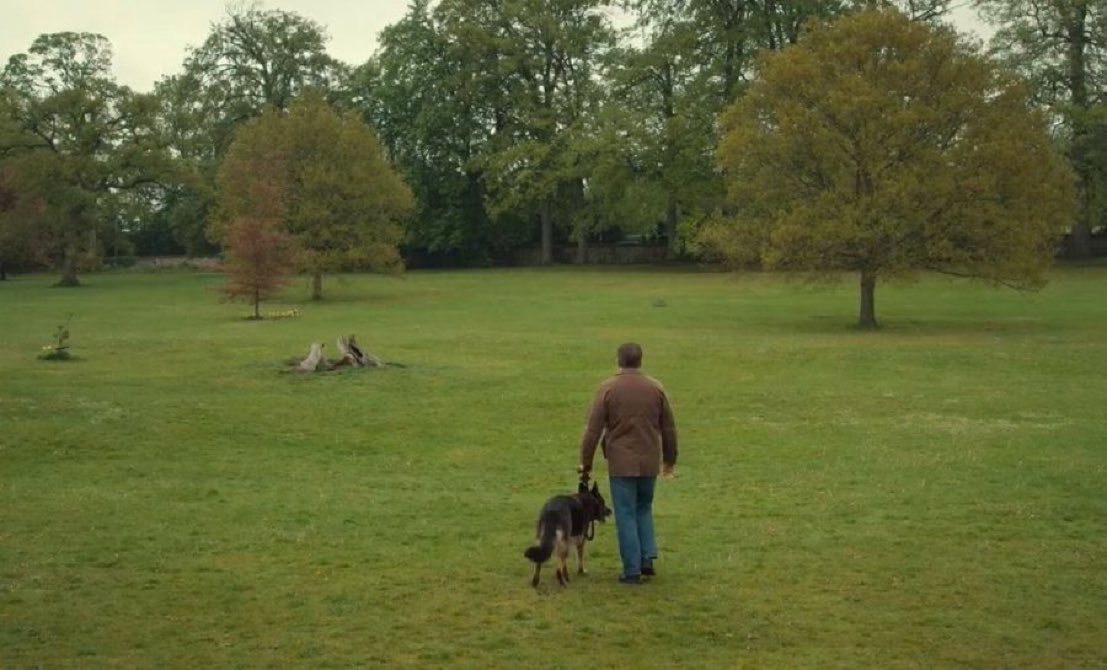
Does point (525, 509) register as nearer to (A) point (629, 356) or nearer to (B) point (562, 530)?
(B) point (562, 530)

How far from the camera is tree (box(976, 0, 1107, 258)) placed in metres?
65.0

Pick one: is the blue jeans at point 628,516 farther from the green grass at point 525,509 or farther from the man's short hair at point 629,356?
the man's short hair at point 629,356

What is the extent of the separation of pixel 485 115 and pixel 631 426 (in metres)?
78.4

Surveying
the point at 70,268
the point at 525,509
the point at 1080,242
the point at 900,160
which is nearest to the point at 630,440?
the point at 525,509

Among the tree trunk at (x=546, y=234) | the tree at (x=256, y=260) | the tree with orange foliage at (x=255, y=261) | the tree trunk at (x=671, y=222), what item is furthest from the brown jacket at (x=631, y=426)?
the tree trunk at (x=546, y=234)

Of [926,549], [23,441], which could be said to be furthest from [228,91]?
[926,549]

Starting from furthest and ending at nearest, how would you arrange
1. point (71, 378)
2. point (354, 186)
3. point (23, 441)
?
1. point (354, 186)
2. point (71, 378)
3. point (23, 441)

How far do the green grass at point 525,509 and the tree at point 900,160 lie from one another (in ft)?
18.7

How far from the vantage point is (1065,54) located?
67250 millimetres

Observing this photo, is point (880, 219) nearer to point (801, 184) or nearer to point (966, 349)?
point (801, 184)

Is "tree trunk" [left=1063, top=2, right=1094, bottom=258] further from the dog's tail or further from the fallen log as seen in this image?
the dog's tail

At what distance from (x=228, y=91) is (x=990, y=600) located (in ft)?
283

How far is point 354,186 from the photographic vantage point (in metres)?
57.6

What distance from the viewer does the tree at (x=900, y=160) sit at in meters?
36.7
